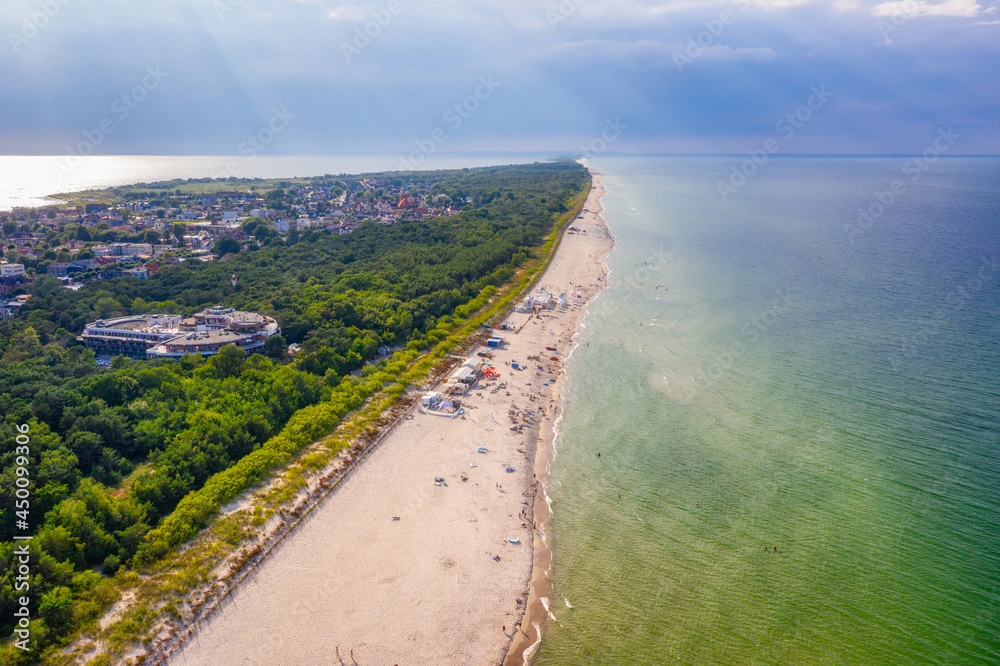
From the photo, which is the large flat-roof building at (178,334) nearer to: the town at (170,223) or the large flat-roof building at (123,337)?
the large flat-roof building at (123,337)

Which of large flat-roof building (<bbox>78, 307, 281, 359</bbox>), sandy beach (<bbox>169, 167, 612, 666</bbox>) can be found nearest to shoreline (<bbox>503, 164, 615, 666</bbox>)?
sandy beach (<bbox>169, 167, 612, 666</bbox>)

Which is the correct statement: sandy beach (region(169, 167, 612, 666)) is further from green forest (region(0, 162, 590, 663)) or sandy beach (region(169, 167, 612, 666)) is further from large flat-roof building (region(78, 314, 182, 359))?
large flat-roof building (region(78, 314, 182, 359))

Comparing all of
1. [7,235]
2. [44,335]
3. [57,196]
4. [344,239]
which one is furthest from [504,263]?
[57,196]

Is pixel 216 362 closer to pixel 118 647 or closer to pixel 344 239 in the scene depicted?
pixel 118 647

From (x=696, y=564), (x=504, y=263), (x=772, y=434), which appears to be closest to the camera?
(x=696, y=564)

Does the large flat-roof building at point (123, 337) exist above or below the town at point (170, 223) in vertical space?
below

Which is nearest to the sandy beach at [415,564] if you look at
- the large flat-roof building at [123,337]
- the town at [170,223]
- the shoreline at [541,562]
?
the shoreline at [541,562]
